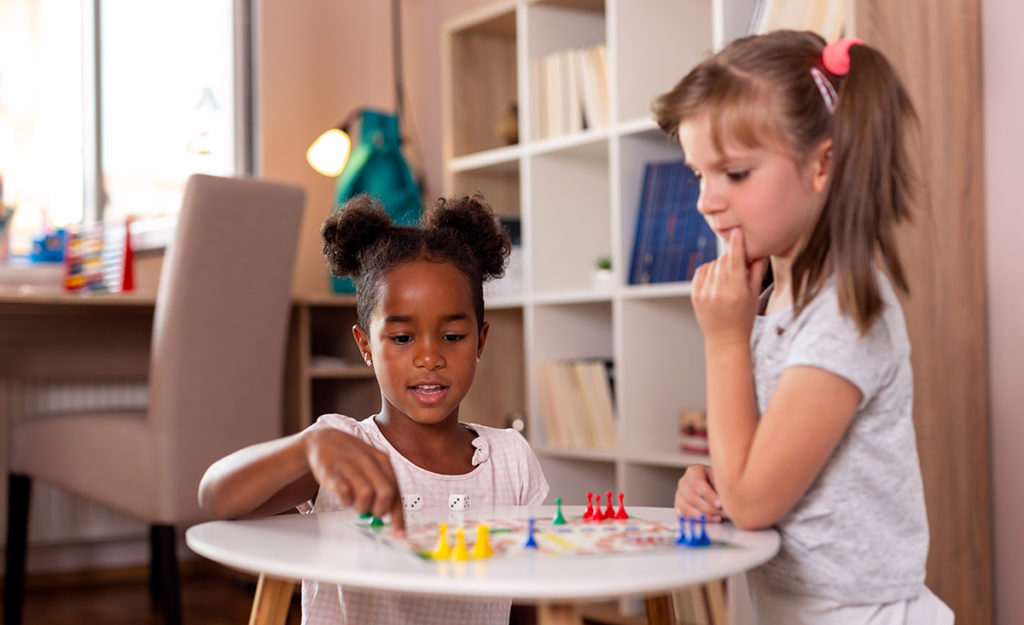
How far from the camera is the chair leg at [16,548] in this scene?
2.43 meters

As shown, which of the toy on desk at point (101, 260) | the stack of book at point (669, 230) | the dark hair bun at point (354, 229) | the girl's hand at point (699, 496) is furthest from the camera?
the toy on desk at point (101, 260)

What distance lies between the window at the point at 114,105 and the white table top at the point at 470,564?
8.96ft

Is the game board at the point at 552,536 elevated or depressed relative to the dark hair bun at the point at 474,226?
depressed

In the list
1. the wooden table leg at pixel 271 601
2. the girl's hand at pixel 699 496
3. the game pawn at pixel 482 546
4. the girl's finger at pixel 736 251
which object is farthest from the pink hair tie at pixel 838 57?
the wooden table leg at pixel 271 601

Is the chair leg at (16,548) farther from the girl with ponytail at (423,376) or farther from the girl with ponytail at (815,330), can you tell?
the girl with ponytail at (815,330)

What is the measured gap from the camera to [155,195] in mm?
3510

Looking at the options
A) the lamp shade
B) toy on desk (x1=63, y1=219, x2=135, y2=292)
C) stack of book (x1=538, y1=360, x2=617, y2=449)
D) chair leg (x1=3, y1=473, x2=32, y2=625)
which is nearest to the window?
toy on desk (x1=63, y1=219, x2=135, y2=292)

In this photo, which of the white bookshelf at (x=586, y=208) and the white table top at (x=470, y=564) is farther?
the white bookshelf at (x=586, y=208)

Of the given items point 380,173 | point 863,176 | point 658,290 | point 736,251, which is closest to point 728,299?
point 736,251

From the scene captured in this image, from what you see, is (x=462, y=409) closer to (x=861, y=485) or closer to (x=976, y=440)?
(x=976, y=440)

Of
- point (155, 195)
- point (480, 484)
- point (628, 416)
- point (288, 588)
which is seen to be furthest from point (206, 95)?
point (288, 588)

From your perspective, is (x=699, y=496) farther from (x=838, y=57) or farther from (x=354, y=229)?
(x=354, y=229)

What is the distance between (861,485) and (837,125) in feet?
1.03

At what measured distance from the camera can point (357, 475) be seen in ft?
2.83
